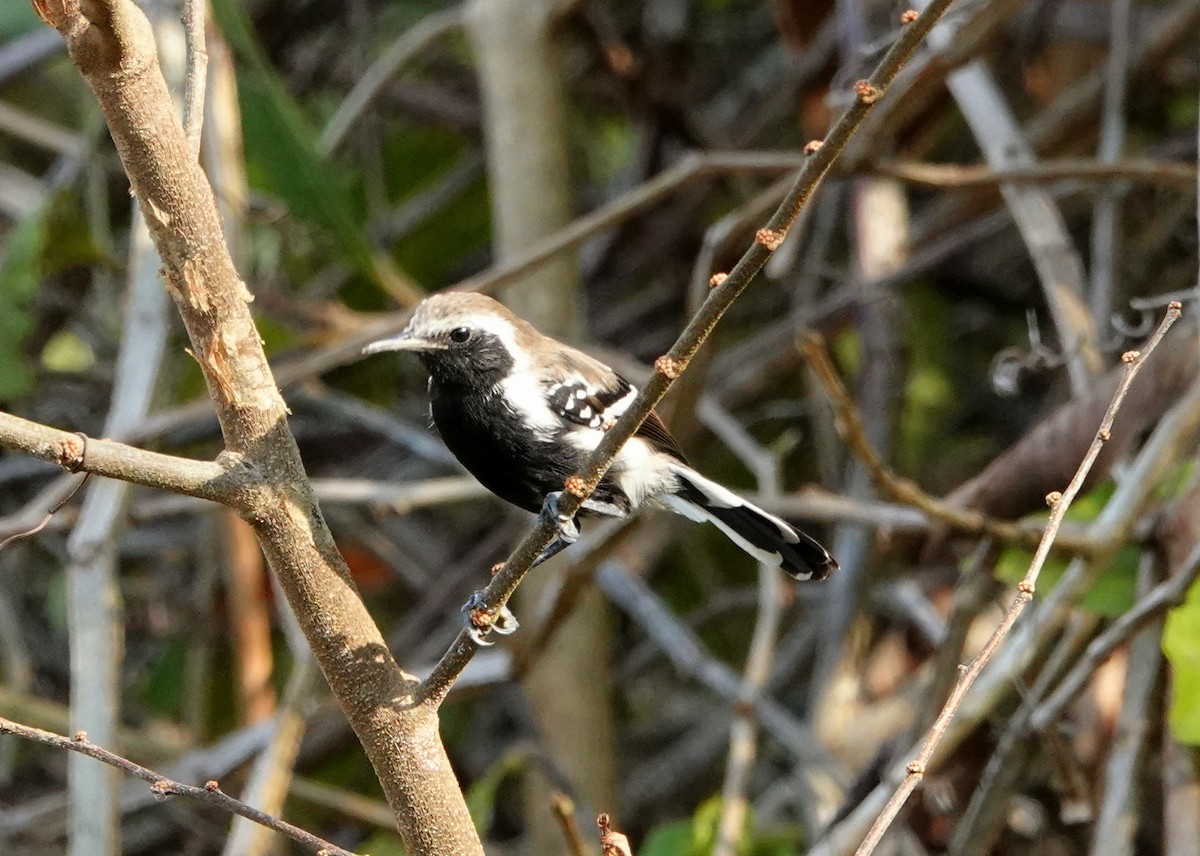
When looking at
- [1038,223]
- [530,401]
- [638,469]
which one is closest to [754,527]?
[638,469]

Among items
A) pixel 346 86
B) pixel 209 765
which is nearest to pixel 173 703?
pixel 209 765

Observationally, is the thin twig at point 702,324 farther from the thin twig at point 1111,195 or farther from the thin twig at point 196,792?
the thin twig at point 1111,195

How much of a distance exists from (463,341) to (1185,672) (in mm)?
1427

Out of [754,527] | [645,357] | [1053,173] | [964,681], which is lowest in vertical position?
[964,681]

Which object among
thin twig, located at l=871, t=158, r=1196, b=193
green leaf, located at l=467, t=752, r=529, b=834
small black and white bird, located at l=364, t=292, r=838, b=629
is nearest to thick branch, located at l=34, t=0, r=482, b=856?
small black and white bird, located at l=364, t=292, r=838, b=629

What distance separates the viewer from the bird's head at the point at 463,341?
106 inches

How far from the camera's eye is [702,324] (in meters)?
1.52

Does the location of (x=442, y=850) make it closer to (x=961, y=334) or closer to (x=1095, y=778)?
(x=1095, y=778)

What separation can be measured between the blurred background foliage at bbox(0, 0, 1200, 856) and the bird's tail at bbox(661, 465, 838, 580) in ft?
0.98

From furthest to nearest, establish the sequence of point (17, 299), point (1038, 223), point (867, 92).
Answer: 1. point (17, 299)
2. point (1038, 223)
3. point (867, 92)

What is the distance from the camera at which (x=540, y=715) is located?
3.88m

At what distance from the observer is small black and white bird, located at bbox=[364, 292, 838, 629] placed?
2.64 m

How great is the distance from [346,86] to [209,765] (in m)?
2.96

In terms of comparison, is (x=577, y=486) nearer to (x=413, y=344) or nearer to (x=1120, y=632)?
(x=413, y=344)
